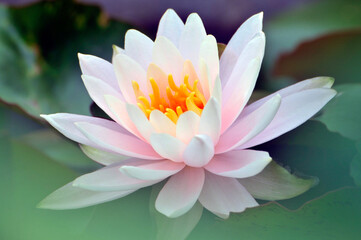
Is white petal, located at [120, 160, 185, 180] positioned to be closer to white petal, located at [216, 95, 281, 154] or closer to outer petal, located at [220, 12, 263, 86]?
white petal, located at [216, 95, 281, 154]

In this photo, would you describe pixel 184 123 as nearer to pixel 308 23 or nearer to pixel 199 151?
pixel 199 151

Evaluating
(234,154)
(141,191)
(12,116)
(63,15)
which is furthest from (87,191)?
(63,15)

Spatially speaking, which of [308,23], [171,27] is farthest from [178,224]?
[308,23]

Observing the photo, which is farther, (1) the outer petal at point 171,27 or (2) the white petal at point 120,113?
(1) the outer petal at point 171,27

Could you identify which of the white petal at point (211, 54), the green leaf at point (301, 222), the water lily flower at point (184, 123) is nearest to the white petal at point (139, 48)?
the water lily flower at point (184, 123)

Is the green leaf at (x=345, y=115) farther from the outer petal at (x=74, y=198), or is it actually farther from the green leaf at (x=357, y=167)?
the outer petal at (x=74, y=198)

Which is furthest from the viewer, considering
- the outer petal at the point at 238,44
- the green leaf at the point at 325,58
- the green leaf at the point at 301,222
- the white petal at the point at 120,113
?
the green leaf at the point at 325,58

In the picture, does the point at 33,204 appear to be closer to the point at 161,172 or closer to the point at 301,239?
the point at 161,172

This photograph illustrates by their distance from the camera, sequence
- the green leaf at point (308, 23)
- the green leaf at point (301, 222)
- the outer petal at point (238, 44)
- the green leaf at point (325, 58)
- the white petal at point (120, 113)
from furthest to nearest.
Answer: the green leaf at point (308, 23)
the green leaf at point (325, 58)
the outer petal at point (238, 44)
the white petal at point (120, 113)
the green leaf at point (301, 222)
